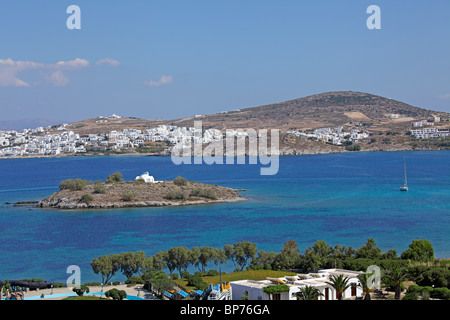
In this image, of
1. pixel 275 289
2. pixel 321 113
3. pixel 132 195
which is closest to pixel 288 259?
pixel 275 289

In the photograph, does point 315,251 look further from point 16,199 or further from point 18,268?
point 16,199

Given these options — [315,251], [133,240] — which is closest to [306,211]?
[133,240]

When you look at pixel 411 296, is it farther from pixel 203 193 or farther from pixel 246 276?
pixel 203 193

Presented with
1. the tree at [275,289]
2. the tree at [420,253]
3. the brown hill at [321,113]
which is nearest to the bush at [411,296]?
the tree at [275,289]

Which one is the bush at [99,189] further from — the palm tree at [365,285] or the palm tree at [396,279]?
the palm tree at [365,285]

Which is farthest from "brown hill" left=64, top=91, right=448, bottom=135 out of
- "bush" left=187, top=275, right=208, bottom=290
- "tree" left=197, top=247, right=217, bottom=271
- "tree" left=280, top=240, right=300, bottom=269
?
"bush" left=187, top=275, right=208, bottom=290
